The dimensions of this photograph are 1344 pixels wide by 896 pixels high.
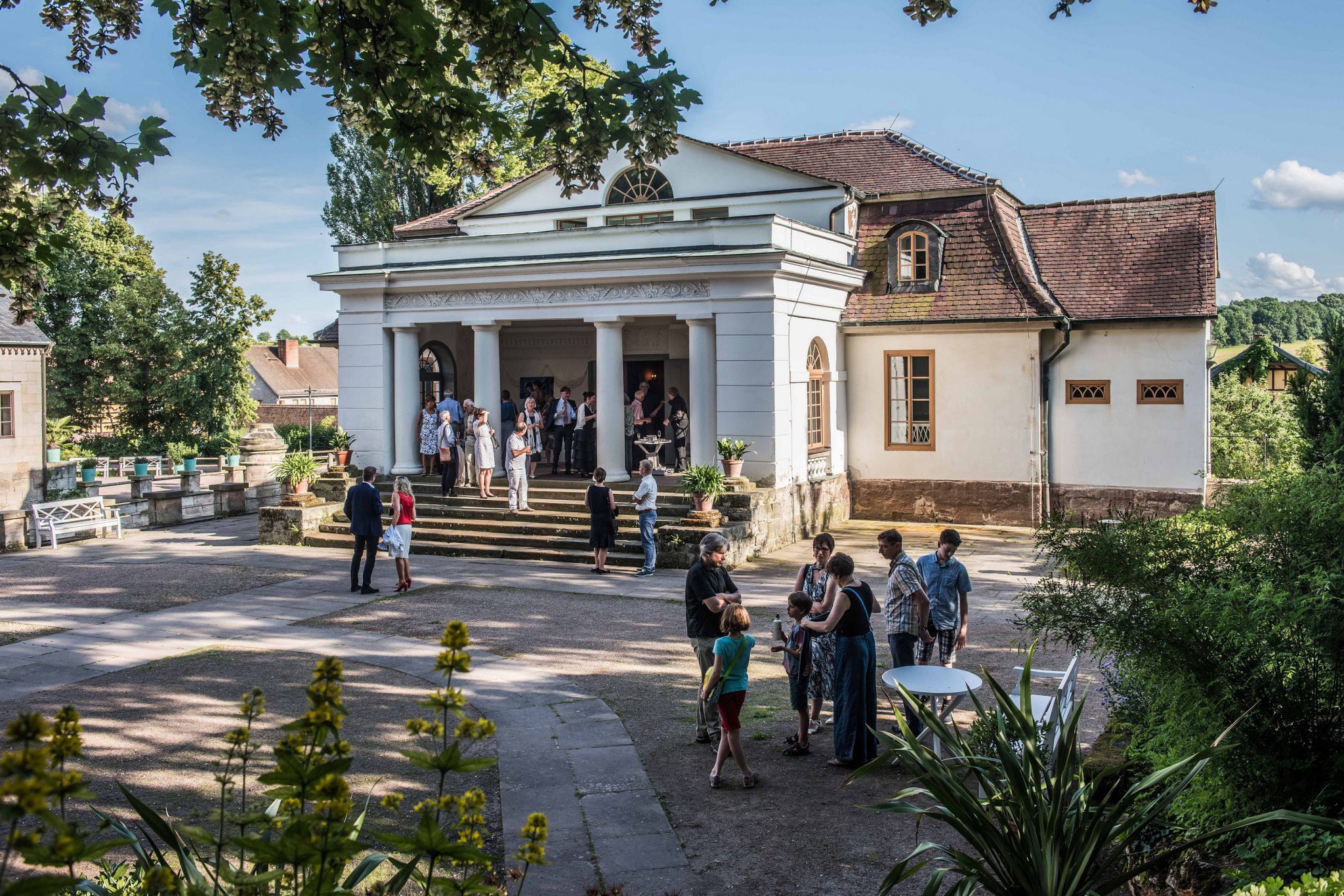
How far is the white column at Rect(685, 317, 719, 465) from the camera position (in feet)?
64.2

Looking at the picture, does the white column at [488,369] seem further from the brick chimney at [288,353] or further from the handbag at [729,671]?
the brick chimney at [288,353]

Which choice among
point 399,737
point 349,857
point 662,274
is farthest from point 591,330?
point 349,857

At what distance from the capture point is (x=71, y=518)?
20.3 m

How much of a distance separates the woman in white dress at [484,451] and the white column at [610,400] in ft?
6.64

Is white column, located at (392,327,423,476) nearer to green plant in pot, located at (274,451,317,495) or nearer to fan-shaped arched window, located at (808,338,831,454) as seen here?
green plant in pot, located at (274,451,317,495)

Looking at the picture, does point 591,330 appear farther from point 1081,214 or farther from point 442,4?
point 442,4

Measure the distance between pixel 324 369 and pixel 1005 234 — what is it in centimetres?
5745

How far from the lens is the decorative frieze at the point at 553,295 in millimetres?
19516

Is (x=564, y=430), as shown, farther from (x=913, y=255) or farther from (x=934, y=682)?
(x=934, y=682)

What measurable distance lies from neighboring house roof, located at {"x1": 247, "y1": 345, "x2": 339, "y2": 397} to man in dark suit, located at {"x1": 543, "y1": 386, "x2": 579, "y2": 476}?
40.6 m

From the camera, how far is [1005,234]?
22.2 meters

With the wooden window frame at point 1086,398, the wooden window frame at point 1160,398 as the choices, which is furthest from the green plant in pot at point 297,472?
the wooden window frame at point 1160,398

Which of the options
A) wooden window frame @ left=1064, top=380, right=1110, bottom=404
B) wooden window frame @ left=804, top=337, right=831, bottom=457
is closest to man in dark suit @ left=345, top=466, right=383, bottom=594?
wooden window frame @ left=804, top=337, right=831, bottom=457

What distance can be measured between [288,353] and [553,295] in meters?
51.3
